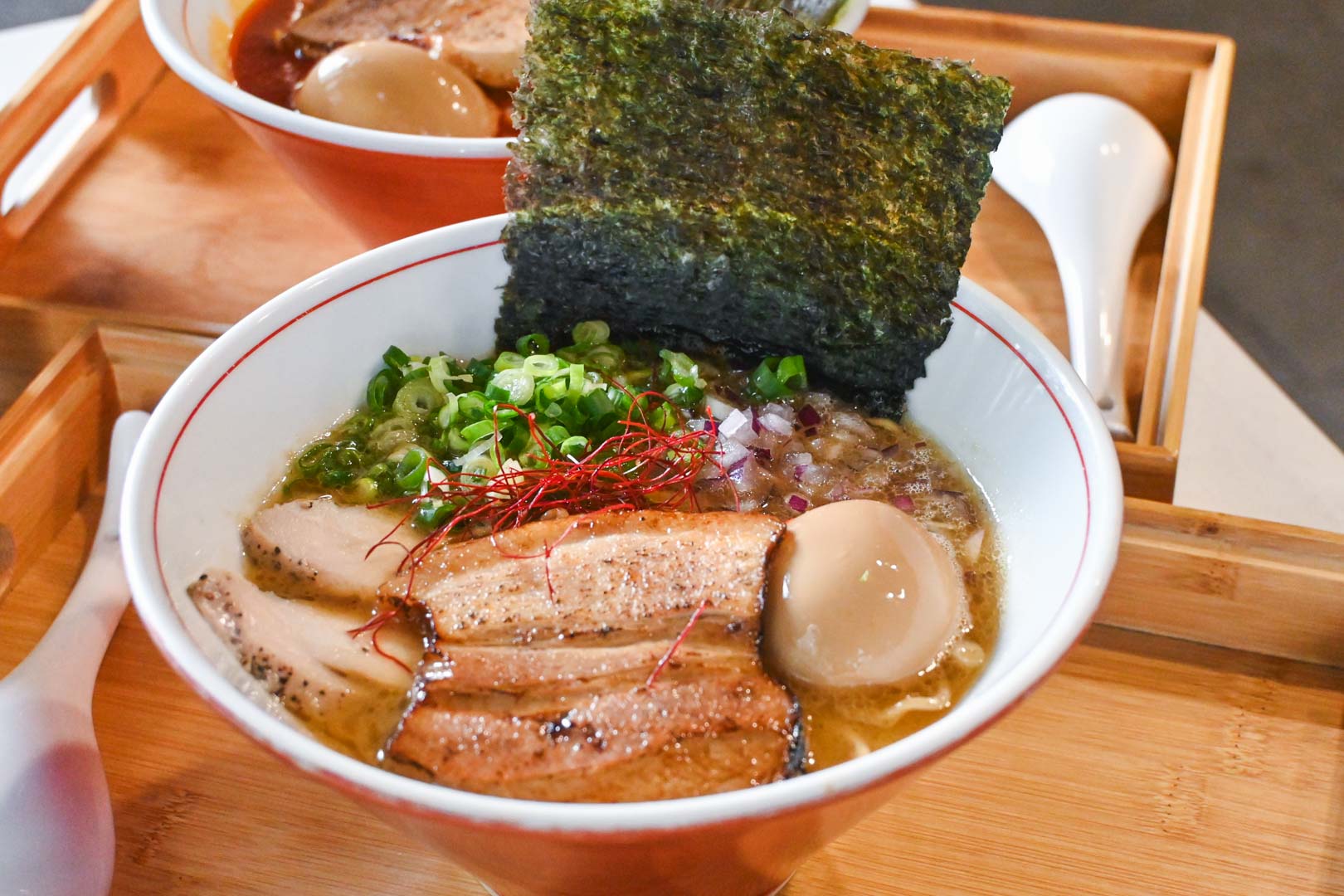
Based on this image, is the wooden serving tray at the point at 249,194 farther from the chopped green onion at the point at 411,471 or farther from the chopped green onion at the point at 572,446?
the chopped green onion at the point at 572,446

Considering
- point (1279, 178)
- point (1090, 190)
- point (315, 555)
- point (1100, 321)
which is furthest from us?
point (1279, 178)

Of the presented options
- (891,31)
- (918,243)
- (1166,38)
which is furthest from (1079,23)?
(918,243)

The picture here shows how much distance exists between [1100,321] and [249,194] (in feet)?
4.52

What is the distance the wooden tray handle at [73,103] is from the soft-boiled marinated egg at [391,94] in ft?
1.52

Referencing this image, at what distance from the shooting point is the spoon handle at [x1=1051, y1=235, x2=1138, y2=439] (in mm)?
1589

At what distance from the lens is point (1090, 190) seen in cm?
184

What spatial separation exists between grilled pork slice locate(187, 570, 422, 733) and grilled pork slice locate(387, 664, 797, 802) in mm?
95

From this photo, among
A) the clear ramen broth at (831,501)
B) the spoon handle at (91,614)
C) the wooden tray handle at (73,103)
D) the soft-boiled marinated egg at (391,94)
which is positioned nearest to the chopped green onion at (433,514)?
the clear ramen broth at (831,501)

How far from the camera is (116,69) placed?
2055 mm

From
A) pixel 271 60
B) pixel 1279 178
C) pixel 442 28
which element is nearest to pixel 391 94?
pixel 442 28

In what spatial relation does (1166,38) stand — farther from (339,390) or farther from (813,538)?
(339,390)

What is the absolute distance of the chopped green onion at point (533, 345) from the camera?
1.39m

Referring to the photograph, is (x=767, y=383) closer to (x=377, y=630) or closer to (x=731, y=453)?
(x=731, y=453)

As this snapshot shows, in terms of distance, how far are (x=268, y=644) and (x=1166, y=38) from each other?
5.77ft
